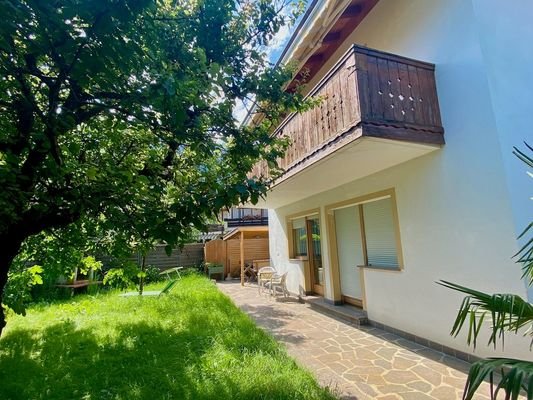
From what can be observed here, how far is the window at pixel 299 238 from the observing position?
10.6 m

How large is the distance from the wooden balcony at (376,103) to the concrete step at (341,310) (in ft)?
13.1

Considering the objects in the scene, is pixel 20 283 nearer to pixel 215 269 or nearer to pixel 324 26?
pixel 324 26

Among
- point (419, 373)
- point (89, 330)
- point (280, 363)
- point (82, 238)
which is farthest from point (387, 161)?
point (89, 330)

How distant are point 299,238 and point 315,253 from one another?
3.85ft

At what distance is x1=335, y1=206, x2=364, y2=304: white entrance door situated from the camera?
7.75 m

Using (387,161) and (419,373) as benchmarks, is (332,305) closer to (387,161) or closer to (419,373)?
(419,373)

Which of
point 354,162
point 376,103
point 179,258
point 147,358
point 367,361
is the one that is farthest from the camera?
point 179,258

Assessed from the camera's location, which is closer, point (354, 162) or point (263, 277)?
point (354, 162)

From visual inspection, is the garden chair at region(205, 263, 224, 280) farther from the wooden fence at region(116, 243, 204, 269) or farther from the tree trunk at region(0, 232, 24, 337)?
the tree trunk at region(0, 232, 24, 337)

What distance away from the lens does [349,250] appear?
8.14 m

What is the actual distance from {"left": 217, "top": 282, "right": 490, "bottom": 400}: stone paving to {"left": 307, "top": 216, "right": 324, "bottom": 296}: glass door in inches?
83.1

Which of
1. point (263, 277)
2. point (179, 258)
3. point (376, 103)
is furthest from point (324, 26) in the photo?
point (179, 258)

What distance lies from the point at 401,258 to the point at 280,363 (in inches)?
125

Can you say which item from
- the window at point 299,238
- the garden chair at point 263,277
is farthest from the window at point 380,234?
the garden chair at point 263,277
